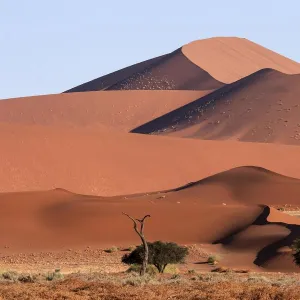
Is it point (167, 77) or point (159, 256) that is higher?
point (167, 77)

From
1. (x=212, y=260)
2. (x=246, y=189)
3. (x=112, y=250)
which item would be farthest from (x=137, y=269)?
(x=246, y=189)

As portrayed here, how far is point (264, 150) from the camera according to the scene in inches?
3364

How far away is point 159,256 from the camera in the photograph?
110 ft

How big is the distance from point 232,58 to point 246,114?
198 feet

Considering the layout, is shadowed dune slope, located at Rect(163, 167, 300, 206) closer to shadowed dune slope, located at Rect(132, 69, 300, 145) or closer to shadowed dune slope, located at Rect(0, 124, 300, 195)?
shadowed dune slope, located at Rect(0, 124, 300, 195)

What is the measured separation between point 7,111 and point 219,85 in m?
33.6

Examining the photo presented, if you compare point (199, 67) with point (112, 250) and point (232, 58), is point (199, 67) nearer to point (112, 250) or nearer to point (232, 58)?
point (232, 58)

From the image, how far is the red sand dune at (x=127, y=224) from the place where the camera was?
140ft

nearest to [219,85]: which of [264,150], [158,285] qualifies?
[264,150]

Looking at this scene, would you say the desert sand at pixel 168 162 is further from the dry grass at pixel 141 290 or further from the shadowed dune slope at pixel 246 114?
the dry grass at pixel 141 290

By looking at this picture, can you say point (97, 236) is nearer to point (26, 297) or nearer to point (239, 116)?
point (26, 297)

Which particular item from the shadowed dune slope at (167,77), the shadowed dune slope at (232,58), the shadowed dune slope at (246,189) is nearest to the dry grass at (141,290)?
the shadowed dune slope at (246,189)

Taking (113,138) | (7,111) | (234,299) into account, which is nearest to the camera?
(234,299)

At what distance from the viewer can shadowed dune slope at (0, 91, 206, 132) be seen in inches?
5123
